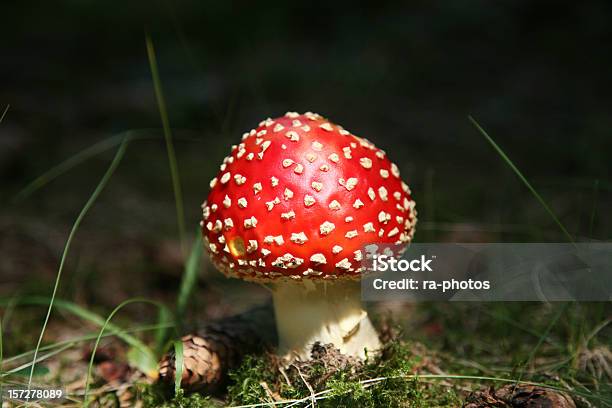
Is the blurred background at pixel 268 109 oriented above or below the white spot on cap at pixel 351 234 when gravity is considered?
above

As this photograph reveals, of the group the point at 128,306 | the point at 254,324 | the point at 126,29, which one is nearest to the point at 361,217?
the point at 254,324

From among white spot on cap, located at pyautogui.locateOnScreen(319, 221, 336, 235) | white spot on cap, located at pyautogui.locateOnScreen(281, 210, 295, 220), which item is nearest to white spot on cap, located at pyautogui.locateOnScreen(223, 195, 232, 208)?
white spot on cap, located at pyautogui.locateOnScreen(281, 210, 295, 220)

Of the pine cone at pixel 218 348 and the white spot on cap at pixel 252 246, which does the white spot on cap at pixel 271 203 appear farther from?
the pine cone at pixel 218 348

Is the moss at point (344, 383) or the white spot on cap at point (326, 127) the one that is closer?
the moss at point (344, 383)

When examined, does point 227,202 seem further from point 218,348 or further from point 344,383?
point 344,383

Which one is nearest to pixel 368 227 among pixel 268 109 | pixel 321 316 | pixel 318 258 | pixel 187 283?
pixel 318 258

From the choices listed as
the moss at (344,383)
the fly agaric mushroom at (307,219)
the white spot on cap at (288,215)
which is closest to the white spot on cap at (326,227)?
the fly agaric mushroom at (307,219)
